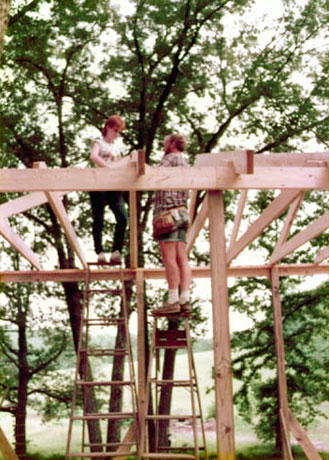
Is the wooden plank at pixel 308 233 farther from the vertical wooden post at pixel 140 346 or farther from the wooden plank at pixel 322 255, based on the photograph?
the vertical wooden post at pixel 140 346

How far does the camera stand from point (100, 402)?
15.7 m

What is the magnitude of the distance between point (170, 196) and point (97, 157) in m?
0.71

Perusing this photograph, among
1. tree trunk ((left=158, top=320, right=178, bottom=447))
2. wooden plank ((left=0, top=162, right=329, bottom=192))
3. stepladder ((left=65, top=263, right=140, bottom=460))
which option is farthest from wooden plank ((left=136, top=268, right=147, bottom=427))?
tree trunk ((left=158, top=320, right=178, bottom=447))

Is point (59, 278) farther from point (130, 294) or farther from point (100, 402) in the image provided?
point (100, 402)

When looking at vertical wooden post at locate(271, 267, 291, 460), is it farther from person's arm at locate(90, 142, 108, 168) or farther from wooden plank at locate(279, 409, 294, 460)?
person's arm at locate(90, 142, 108, 168)

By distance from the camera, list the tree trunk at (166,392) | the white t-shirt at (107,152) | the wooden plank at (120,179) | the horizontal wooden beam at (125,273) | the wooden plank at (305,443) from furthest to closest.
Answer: the tree trunk at (166,392), the horizontal wooden beam at (125,273), the wooden plank at (305,443), the white t-shirt at (107,152), the wooden plank at (120,179)

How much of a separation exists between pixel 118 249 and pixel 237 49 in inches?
341

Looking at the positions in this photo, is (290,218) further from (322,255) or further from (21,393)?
(21,393)

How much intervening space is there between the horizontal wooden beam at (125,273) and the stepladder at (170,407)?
80 cm

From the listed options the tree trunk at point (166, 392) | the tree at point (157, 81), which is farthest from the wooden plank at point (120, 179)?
the tree at point (157, 81)

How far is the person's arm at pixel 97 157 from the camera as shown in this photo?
569 cm

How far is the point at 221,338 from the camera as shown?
15.6 ft

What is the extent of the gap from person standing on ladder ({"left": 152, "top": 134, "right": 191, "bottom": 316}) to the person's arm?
0.53 m

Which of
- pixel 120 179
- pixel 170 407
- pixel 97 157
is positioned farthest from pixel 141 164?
pixel 170 407
